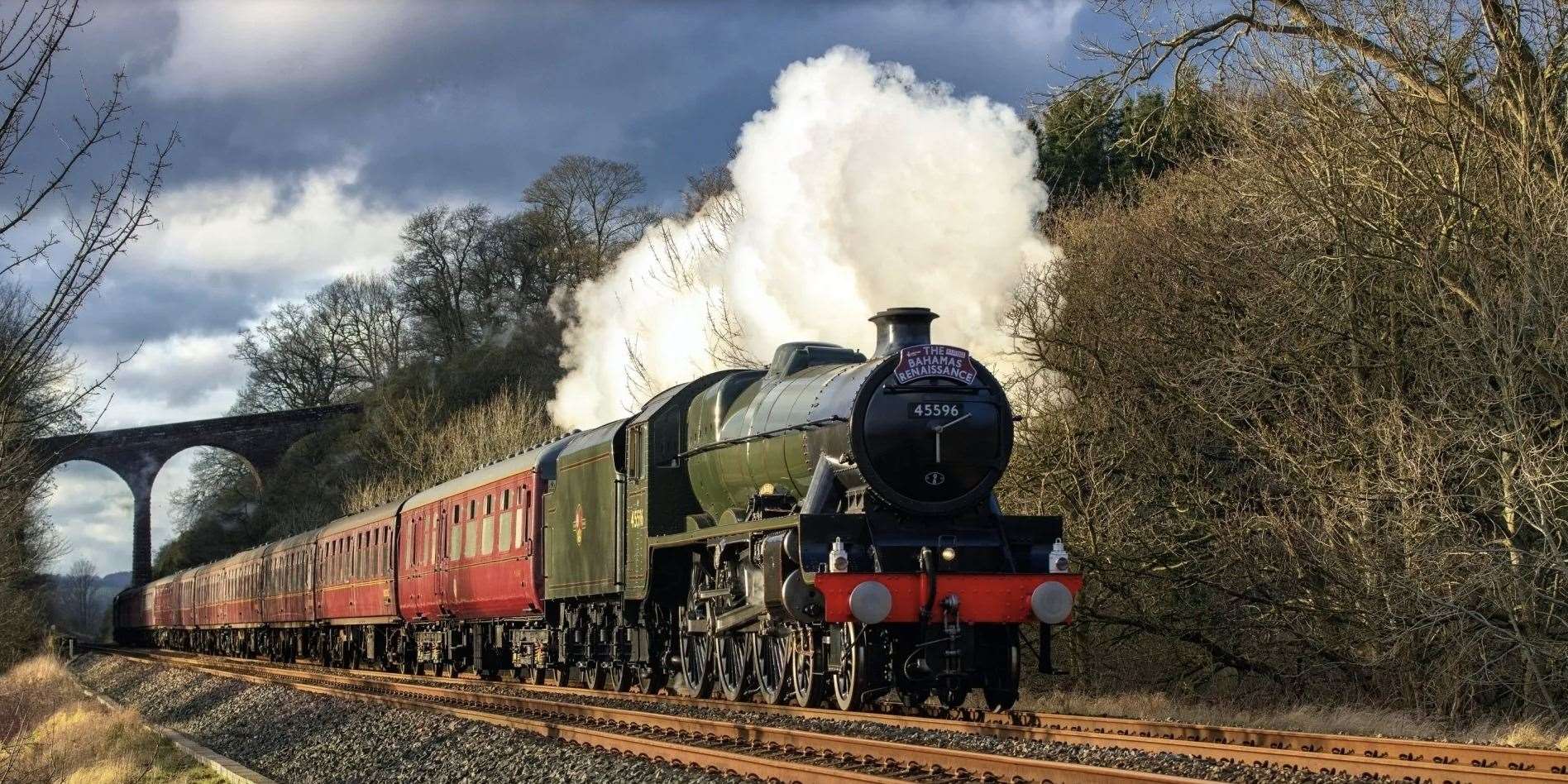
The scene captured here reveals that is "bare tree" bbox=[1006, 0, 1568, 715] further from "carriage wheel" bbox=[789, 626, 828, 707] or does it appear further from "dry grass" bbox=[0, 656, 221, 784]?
"dry grass" bbox=[0, 656, 221, 784]

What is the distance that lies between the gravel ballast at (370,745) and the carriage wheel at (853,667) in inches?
90.1

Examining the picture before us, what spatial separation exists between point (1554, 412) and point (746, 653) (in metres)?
7.87

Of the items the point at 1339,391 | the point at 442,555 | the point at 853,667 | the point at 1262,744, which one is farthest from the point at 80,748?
the point at 1339,391

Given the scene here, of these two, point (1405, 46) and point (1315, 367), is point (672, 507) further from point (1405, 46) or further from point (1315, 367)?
point (1405, 46)

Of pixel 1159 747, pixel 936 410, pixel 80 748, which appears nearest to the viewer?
pixel 1159 747

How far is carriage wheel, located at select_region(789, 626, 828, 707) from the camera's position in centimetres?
1234

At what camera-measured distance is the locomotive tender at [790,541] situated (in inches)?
465

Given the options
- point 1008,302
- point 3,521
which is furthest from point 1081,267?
point 3,521

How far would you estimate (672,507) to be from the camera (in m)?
14.9

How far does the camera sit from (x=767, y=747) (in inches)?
397

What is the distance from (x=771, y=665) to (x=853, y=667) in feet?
5.75

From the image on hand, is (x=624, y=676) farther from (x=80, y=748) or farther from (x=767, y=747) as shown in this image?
(x=767, y=747)

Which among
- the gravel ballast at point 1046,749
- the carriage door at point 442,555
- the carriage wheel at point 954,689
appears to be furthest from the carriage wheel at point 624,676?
the carriage wheel at point 954,689

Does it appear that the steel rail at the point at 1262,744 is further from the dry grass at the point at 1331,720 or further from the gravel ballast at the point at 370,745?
the gravel ballast at the point at 370,745
